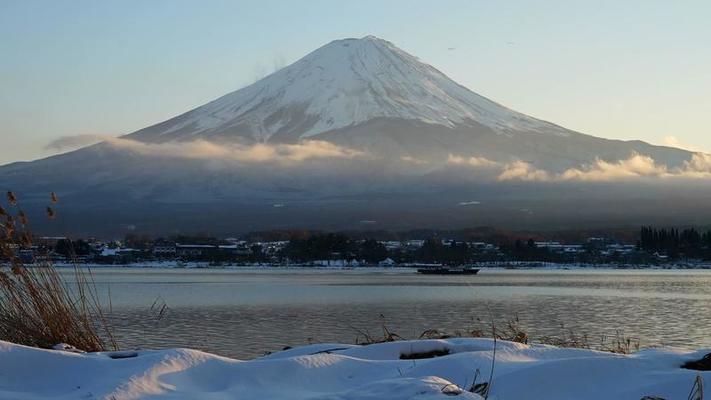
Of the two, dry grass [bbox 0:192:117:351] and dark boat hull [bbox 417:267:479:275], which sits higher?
dry grass [bbox 0:192:117:351]

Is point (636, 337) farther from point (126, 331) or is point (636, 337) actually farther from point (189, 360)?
point (189, 360)

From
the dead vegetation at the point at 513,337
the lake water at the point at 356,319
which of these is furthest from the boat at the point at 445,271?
the dead vegetation at the point at 513,337

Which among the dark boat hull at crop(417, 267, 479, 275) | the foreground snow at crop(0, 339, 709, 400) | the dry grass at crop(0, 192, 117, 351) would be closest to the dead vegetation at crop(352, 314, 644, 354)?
the foreground snow at crop(0, 339, 709, 400)

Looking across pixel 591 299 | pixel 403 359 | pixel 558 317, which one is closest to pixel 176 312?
pixel 558 317

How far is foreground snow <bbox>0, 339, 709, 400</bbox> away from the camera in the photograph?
3879 mm

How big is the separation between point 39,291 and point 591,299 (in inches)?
1305

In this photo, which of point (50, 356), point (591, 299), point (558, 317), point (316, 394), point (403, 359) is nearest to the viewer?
point (316, 394)

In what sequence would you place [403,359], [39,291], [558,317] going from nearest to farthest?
[403,359]
[39,291]
[558,317]

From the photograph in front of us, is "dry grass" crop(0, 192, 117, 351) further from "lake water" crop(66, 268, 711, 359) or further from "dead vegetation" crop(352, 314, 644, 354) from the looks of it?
"lake water" crop(66, 268, 711, 359)

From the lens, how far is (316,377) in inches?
Answer: 168

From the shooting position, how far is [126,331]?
19.3m

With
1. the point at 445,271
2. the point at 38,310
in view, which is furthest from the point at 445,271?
the point at 38,310

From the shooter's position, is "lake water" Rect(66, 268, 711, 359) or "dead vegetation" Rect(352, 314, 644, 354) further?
"lake water" Rect(66, 268, 711, 359)

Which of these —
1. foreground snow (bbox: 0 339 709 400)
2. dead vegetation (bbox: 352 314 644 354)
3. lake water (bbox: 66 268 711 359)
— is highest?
foreground snow (bbox: 0 339 709 400)
